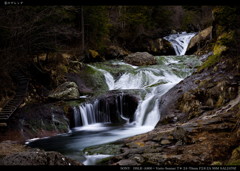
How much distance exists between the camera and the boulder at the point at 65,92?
14594 mm

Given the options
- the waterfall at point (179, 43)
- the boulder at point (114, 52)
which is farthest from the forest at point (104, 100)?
the waterfall at point (179, 43)

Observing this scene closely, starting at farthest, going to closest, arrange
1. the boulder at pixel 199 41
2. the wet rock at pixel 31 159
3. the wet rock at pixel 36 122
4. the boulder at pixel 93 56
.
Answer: the boulder at pixel 199 41 < the boulder at pixel 93 56 < the wet rock at pixel 36 122 < the wet rock at pixel 31 159

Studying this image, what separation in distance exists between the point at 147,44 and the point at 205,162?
26.2 metres

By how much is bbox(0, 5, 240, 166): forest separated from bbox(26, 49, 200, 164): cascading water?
55mm

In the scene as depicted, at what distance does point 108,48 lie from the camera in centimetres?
2606

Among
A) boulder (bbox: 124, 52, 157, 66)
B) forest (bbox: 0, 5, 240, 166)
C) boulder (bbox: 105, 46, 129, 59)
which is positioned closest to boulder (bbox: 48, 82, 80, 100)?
forest (bbox: 0, 5, 240, 166)

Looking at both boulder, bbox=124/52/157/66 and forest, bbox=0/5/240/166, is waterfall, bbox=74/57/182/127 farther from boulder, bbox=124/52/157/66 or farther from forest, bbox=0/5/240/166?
boulder, bbox=124/52/157/66

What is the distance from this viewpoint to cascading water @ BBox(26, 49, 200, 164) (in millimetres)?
10375

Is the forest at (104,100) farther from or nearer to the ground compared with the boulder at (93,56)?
nearer to the ground

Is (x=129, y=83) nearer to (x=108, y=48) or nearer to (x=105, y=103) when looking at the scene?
(x=105, y=103)

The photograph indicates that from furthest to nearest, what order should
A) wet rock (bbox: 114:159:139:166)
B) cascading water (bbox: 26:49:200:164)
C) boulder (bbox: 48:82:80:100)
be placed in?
boulder (bbox: 48:82:80:100) < cascading water (bbox: 26:49:200:164) < wet rock (bbox: 114:159:139:166)

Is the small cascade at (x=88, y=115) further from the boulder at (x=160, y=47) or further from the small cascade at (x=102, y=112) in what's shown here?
the boulder at (x=160, y=47)

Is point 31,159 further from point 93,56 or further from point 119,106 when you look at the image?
point 93,56

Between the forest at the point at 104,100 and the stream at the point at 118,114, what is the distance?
0.06 metres
